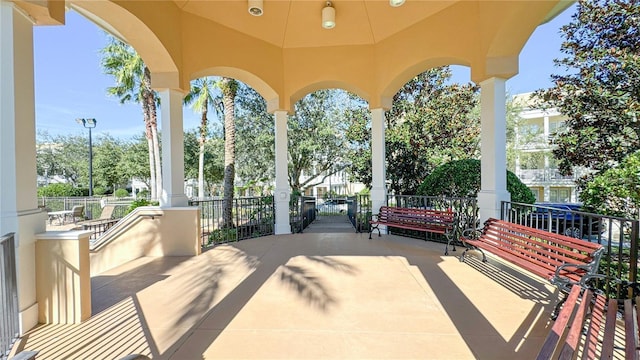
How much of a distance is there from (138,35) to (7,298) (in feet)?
15.7

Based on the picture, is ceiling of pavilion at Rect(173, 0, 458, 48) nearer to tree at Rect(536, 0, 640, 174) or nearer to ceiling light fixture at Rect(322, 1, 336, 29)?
ceiling light fixture at Rect(322, 1, 336, 29)

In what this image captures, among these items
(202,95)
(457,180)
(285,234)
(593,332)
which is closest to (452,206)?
(457,180)

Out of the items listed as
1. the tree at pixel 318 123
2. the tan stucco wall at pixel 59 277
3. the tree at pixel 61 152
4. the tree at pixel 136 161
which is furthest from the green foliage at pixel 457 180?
the tree at pixel 61 152

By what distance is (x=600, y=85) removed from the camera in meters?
6.64

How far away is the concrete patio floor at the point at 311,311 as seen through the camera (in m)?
2.62

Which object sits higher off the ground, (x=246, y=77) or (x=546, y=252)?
(x=246, y=77)

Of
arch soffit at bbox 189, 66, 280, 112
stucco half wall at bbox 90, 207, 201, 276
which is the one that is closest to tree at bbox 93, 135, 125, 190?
arch soffit at bbox 189, 66, 280, 112

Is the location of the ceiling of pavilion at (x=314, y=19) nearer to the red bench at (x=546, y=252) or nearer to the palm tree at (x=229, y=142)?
the palm tree at (x=229, y=142)

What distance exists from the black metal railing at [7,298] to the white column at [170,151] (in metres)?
3.49

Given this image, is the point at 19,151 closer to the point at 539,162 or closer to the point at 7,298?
the point at 7,298

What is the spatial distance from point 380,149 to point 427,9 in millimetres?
3549

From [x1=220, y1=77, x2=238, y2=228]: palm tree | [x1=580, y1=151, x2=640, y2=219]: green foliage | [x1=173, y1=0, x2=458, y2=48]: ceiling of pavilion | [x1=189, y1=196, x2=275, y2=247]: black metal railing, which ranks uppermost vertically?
[x1=173, y1=0, x2=458, y2=48]: ceiling of pavilion

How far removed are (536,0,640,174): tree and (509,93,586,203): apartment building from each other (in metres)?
14.6

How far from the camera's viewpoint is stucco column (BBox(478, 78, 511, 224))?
5602 mm
